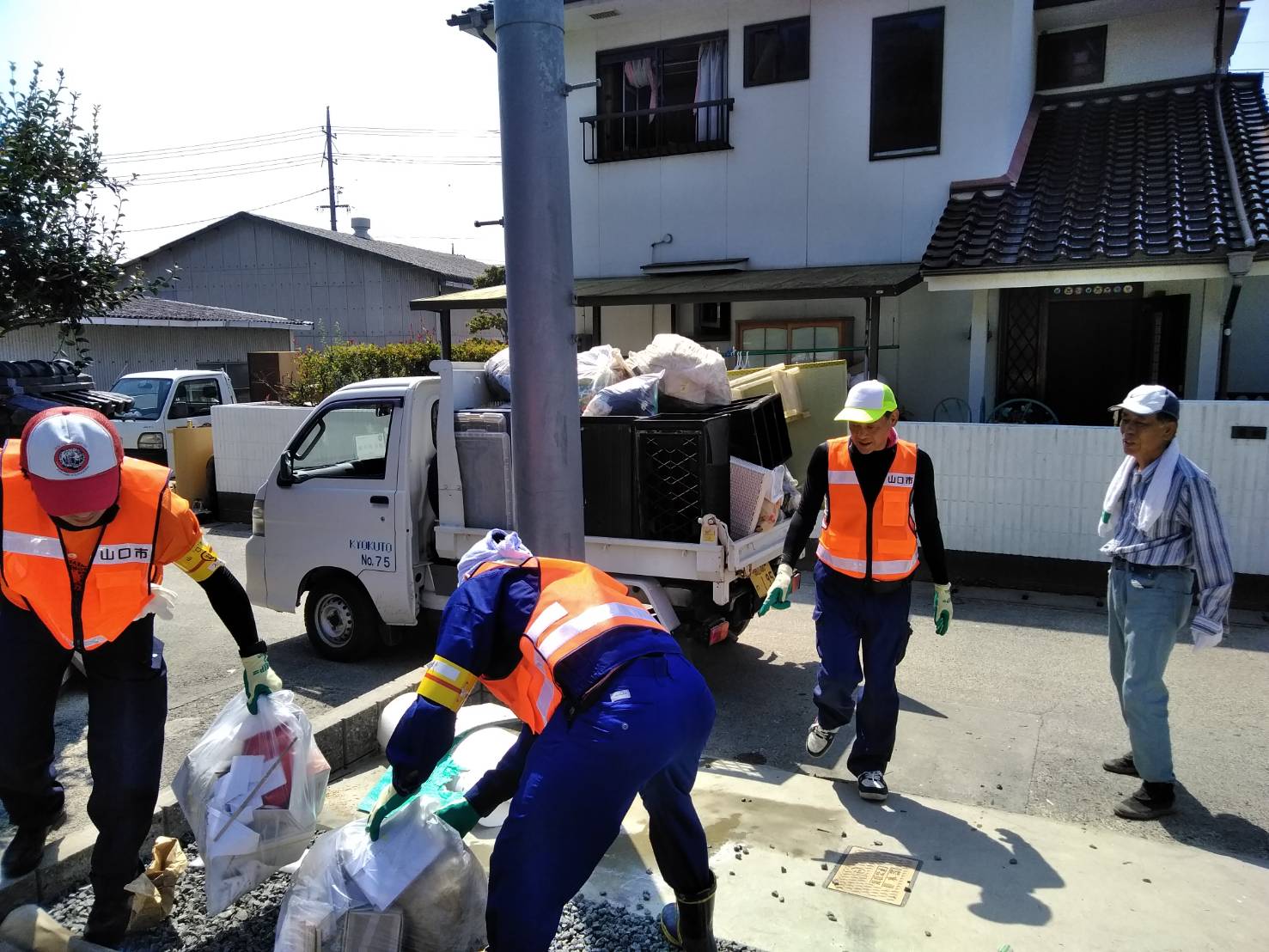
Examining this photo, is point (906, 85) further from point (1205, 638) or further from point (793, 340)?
point (1205, 638)

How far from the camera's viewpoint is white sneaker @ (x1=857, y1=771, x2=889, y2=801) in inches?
162

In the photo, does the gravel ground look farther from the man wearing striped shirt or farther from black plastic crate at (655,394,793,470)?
black plastic crate at (655,394,793,470)

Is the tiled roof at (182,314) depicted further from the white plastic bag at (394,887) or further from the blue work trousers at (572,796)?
the blue work trousers at (572,796)

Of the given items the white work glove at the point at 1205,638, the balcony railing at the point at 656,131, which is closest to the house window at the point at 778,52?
the balcony railing at the point at 656,131

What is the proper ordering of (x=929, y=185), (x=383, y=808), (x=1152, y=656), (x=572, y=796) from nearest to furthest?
(x=572, y=796), (x=383, y=808), (x=1152, y=656), (x=929, y=185)

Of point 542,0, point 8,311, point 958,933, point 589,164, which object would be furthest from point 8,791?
point 589,164

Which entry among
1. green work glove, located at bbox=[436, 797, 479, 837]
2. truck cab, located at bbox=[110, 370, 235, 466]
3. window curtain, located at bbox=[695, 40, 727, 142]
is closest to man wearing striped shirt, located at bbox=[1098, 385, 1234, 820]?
green work glove, located at bbox=[436, 797, 479, 837]

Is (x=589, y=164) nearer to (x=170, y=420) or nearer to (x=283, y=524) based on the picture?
(x=170, y=420)

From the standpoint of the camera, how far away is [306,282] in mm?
26359

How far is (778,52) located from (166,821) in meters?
11.3

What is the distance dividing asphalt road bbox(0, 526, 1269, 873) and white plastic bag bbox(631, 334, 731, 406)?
71.7 inches

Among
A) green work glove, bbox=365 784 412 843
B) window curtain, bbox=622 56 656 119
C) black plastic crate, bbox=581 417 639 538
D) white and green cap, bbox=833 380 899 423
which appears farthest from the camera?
window curtain, bbox=622 56 656 119

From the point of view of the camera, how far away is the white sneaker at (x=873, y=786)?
4.11m

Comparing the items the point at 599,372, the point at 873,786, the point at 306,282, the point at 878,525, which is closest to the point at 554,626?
the point at 878,525
